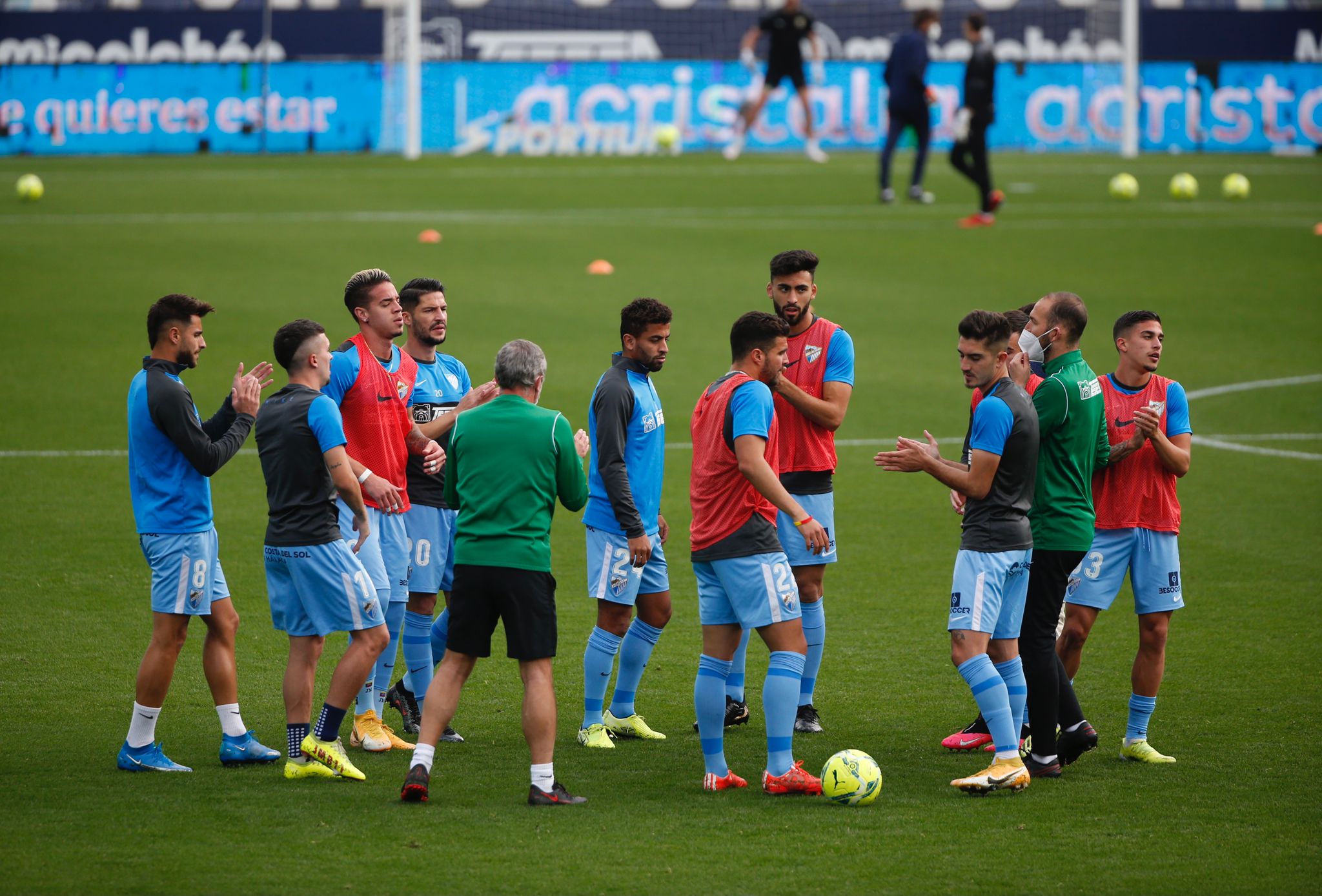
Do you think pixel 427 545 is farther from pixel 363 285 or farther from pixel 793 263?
pixel 793 263

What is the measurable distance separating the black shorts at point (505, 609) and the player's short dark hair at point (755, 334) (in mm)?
1311

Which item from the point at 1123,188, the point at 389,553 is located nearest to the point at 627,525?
the point at 389,553

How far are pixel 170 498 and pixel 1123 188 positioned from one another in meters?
24.7

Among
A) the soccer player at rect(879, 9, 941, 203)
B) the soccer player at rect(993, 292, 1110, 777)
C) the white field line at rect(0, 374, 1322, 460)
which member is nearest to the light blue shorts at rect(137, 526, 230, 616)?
the soccer player at rect(993, 292, 1110, 777)

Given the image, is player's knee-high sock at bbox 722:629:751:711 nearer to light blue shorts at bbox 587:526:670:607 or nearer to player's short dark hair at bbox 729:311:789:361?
light blue shorts at bbox 587:526:670:607

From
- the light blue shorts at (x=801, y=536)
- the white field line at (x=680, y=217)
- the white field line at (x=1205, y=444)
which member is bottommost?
the light blue shorts at (x=801, y=536)

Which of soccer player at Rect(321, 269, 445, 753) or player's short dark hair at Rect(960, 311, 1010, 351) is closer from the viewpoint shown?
player's short dark hair at Rect(960, 311, 1010, 351)

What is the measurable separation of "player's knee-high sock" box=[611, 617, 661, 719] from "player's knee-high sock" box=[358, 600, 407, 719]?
45.1 inches

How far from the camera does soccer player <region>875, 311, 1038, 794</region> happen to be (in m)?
6.76

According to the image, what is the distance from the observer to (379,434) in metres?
7.46

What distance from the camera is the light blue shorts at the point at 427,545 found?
786cm

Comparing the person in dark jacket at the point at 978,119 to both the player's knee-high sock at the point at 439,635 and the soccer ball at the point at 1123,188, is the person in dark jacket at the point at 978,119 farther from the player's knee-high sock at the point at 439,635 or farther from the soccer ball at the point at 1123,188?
the player's knee-high sock at the point at 439,635

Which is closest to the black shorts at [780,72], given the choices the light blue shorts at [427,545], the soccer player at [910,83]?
the soccer player at [910,83]

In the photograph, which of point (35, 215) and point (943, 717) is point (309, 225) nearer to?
point (35, 215)
